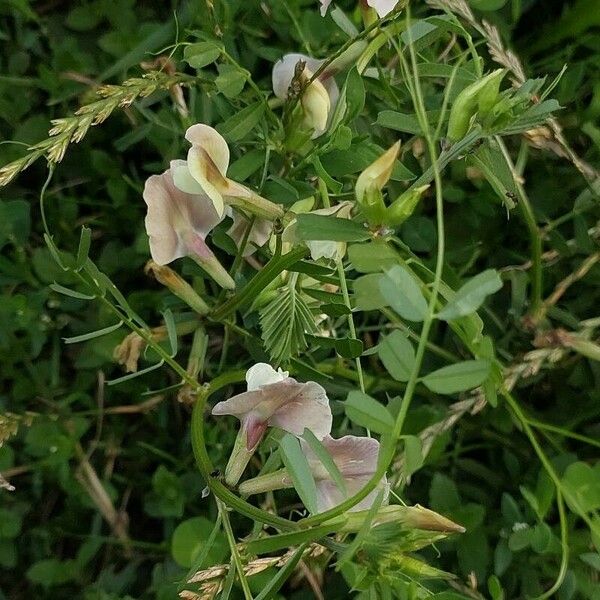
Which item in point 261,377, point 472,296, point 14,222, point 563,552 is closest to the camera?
point 472,296

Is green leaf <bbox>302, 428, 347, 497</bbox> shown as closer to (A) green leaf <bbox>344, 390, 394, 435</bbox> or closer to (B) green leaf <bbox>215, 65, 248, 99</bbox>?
(A) green leaf <bbox>344, 390, 394, 435</bbox>

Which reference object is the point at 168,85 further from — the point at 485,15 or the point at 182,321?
the point at 485,15

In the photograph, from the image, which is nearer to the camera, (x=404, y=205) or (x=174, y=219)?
(x=404, y=205)

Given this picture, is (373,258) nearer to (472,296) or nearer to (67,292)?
(472,296)

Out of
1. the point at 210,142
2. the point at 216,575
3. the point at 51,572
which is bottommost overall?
the point at 51,572

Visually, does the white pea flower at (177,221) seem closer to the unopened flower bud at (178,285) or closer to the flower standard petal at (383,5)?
the unopened flower bud at (178,285)

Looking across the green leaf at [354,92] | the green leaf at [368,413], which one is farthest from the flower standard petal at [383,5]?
Answer: the green leaf at [368,413]

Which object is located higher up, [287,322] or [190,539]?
[287,322]

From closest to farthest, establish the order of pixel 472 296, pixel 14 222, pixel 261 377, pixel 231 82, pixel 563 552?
pixel 472 296, pixel 261 377, pixel 231 82, pixel 563 552, pixel 14 222

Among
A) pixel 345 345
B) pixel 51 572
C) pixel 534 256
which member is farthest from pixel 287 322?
pixel 51 572
